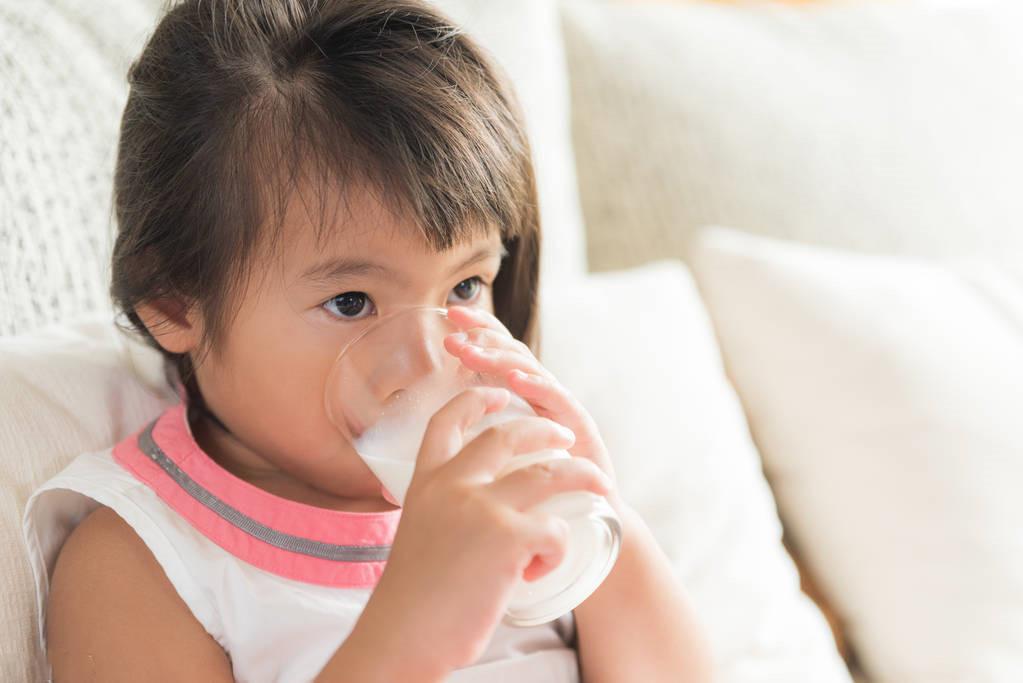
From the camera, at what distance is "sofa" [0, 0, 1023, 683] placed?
1.04 metres

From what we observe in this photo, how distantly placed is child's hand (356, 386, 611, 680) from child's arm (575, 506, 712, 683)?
0.27 meters

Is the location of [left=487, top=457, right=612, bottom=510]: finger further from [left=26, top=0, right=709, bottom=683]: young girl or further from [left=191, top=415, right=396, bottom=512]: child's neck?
[left=191, top=415, right=396, bottom=512]: child's neck

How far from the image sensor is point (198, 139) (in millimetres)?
887

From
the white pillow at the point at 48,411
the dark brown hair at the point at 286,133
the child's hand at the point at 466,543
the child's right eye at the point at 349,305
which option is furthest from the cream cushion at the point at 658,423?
the child's hand at the point at 466,543

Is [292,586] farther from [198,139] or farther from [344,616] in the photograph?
[198,139]

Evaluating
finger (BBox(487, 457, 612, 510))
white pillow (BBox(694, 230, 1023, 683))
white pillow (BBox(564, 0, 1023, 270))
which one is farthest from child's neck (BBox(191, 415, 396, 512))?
white pillow (BBox(564, 0, 1023, 270))

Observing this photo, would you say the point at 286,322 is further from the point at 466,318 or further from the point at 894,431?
the point at 894,431

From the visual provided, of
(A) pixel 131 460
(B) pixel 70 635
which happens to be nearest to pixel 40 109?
(A) pixel 131 460

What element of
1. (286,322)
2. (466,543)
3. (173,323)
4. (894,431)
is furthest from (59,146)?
(894,431)

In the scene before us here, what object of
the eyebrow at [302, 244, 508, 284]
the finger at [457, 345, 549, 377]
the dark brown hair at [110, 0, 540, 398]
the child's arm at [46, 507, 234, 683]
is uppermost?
the dark brown hair at [110, 0, 540, 398]

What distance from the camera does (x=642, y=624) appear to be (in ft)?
3.05

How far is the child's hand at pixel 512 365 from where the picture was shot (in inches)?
30.2

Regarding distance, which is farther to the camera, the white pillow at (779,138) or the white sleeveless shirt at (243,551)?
the white pillow at (779,138)

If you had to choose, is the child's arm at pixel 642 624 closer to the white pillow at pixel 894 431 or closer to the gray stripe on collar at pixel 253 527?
the gray stripe on collar at pixel 253 527
